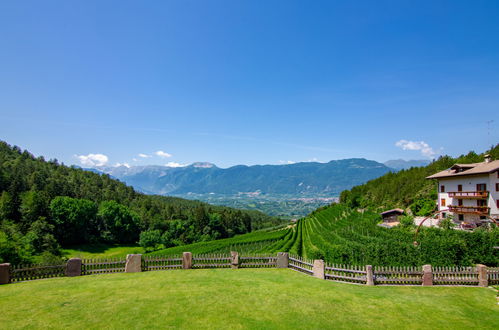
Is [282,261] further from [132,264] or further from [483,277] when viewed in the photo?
[483,277]

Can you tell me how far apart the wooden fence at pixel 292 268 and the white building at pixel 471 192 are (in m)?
25.1

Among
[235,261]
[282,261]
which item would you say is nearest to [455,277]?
[282,261]

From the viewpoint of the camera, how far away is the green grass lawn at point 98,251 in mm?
66406

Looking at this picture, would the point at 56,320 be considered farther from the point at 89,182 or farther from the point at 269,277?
the point at 89,182

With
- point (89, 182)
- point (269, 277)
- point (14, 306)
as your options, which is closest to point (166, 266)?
point (269, 277)

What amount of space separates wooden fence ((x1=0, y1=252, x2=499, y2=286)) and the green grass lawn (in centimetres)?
5545

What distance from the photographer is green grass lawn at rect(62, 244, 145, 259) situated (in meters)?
66.4

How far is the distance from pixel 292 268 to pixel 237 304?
28.3 ft

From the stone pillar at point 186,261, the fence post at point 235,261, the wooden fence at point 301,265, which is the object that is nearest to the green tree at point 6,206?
the stone pillar at point 186,261

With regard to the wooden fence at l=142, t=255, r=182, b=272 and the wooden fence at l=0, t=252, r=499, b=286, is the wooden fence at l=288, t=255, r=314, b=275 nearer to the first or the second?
the wooden fence at l=0, t=252, r=499, b=286

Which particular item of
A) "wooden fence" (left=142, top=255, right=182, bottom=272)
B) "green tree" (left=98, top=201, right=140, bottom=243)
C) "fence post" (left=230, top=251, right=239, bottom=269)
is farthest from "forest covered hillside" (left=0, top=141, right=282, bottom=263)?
"fence post" (left=230, top=251, right=239, bottom=269)

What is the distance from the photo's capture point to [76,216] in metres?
71.5

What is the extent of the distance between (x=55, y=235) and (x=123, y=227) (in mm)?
18543

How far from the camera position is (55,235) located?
226 ft
